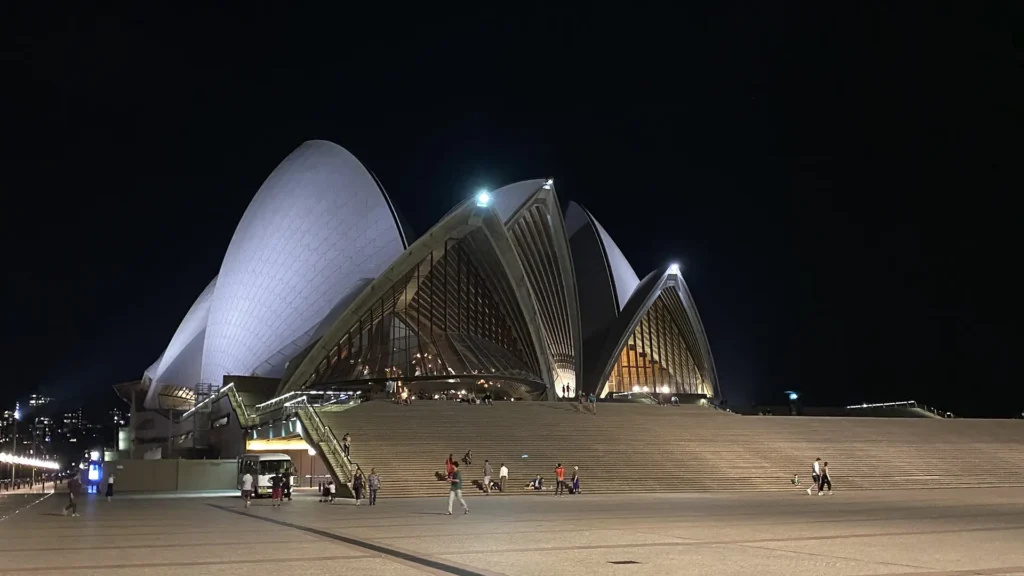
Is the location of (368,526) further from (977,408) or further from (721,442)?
(977,408)

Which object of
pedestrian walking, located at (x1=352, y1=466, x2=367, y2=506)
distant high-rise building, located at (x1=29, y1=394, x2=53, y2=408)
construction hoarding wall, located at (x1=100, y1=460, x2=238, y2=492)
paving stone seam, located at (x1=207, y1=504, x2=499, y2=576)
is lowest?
construction hoarding wall, located at (x1=100, y1=460, x2=238, y2=492)

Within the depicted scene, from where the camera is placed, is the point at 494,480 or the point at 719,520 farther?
the point at 494,480

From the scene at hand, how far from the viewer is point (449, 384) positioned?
38438 mm

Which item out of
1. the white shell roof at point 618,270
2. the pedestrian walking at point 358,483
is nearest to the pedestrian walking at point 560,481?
the pedestrian walking at point 358,483

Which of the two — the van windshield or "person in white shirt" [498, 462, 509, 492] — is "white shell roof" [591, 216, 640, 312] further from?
"person in white shirt" [498, 462, 509, 492]

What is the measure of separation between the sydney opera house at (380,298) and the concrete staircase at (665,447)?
10.5m

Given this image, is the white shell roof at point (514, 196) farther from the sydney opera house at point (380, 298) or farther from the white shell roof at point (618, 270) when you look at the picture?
the white shell roof at point (618, 270)

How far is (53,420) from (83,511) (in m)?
135

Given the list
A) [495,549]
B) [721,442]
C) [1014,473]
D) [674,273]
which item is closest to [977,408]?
[674,273]

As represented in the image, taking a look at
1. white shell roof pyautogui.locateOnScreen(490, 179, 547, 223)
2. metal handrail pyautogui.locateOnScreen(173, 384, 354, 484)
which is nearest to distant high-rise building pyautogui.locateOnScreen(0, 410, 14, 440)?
white shell roof pyautogui.locateOnScreen(490, 179, 547, 223)

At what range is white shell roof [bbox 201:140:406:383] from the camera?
40281 millimetres

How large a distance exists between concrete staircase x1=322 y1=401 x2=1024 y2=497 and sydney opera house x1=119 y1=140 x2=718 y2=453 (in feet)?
34.4

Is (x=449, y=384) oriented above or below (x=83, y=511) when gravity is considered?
above

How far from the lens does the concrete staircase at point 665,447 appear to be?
2212cm
